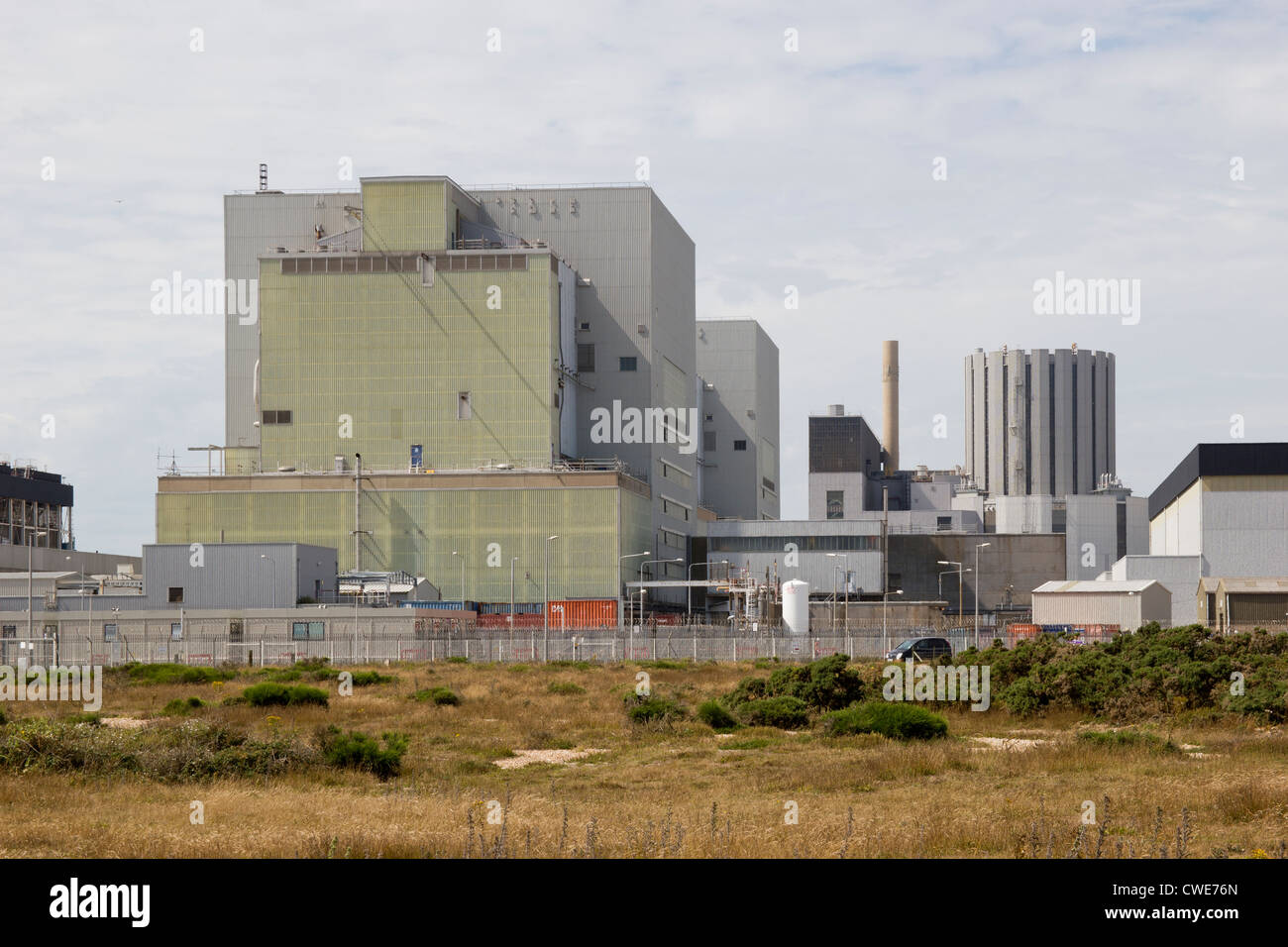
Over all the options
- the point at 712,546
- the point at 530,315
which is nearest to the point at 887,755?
the point at 530,315

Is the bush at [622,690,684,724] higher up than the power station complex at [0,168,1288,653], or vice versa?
the power station complex at [0,168,1288,653]

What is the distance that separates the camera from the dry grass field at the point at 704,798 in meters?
15.9

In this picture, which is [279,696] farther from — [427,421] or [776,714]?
[427,421]

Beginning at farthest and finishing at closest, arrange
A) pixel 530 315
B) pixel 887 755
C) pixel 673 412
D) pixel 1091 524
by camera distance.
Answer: pixel 1091 524 < pixel 673 412 < pixel 530 315 < pixel 887 755

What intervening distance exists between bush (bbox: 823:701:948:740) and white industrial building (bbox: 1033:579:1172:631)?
6381 cm

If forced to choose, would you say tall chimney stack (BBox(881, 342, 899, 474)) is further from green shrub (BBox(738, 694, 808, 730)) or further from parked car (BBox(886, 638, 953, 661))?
green shrub (BBox(738, 694, 808, 730))

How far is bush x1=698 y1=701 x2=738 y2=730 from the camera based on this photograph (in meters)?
36.2

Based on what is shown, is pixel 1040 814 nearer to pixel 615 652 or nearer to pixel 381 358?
pixel 615 652

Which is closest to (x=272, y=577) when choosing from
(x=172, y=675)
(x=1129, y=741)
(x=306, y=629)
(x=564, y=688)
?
(x=306, y=629)

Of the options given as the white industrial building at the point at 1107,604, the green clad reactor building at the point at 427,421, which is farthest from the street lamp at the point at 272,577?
the white industrial building at the point at 1107,604

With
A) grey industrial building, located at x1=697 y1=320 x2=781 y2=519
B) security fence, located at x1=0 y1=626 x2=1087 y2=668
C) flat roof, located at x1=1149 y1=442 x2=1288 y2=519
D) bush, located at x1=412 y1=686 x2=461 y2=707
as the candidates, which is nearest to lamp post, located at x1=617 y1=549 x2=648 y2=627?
security fence, located at x1=0 y1=626 x2=1087 y2=668

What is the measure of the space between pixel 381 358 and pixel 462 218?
16.4 m

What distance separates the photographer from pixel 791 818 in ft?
60.4
